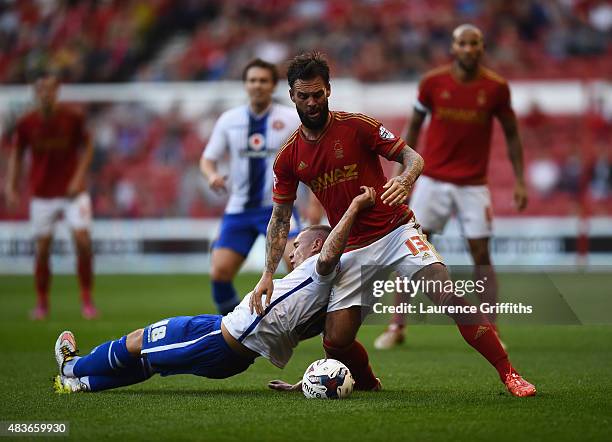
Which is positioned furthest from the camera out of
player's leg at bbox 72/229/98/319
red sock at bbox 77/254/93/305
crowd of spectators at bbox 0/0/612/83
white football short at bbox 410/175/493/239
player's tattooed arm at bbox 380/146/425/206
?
crowd of spectators at bbox 0/0/612/83

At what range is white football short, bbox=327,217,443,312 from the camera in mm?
6301

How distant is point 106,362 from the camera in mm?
6465

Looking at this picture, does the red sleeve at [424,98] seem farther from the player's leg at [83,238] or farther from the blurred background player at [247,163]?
the player's leg at [83,238]

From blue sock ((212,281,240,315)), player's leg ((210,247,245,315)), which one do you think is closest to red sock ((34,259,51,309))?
blue sock ((212,281,240,315))

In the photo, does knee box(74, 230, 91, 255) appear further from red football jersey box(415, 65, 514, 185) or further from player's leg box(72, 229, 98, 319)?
red football jersey box(415, 65, 514, 185)

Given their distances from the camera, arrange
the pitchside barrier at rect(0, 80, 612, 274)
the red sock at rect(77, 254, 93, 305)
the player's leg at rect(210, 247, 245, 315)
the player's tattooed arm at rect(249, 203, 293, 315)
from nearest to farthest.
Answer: the player's tattooed arm at rect(249, 203, 293, 315) < the player's leg at rect(210, 247, 245, 315) < the red sock at rect(77, 254, 93, 305) < the pitchside barrier at rect(0, 80, 612, 274)

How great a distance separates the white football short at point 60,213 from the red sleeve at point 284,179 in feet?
21.8

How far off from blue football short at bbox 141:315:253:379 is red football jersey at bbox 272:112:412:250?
2.98ft

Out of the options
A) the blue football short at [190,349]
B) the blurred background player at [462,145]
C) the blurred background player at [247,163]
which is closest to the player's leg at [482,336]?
the blue football short at [190,349]

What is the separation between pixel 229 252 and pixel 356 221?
120 inches

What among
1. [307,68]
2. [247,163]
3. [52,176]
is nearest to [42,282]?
[52,176]

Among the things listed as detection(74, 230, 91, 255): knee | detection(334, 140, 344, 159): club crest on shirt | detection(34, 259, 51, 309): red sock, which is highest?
detection(334, 140, 344, 159): club crest on shirt

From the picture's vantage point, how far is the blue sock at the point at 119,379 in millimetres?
6508

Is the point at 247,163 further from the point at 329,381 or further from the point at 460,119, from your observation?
the point at 329,381
